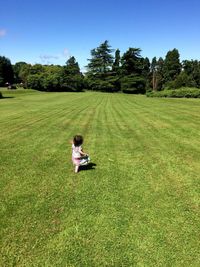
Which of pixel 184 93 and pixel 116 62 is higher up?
pixel 116 62

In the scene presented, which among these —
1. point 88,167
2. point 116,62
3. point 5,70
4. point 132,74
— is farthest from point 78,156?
point 5,70

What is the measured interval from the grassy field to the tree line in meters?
74.1

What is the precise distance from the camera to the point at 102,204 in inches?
301

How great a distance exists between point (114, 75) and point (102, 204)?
10297cm

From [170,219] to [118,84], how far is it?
97.9 m

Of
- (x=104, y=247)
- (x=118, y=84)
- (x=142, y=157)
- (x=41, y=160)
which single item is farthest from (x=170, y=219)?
(x=118, y=84)

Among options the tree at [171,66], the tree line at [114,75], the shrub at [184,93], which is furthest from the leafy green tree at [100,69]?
the shrub at [184,93]

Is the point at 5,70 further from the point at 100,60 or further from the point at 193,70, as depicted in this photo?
the point at 193,70

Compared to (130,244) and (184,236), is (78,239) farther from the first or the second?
(184,236)

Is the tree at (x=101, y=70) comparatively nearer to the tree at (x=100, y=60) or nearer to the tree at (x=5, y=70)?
the tree at (x=100, y=60)

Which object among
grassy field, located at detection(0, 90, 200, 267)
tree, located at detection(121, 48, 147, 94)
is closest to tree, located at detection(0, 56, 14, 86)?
tree, located at detection(121, 48, 147, 94)

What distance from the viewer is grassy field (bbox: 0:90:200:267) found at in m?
5.67

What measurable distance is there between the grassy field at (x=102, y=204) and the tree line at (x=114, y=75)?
74069 millimetres

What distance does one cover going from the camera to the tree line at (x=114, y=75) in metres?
92.1
